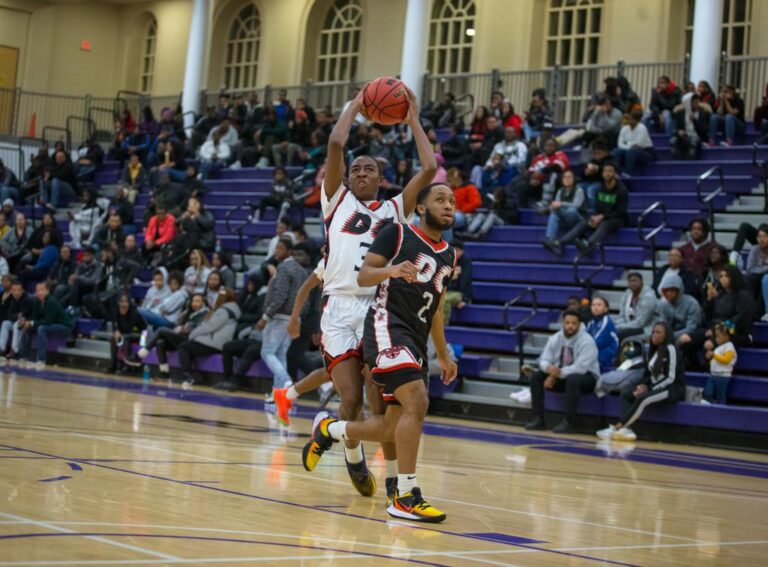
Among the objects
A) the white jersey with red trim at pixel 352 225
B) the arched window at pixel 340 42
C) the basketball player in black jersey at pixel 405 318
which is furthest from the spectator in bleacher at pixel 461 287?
the arched window at pixel 340 42

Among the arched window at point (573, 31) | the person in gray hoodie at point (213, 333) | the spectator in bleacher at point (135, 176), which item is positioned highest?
the arched window at point (573, 31)

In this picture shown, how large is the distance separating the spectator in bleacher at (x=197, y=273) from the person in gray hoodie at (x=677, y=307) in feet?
23.5

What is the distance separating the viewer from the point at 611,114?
17.9 m

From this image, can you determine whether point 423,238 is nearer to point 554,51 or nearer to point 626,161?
point 626,161

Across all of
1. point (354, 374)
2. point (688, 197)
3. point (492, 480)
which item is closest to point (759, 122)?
point (688, 197)

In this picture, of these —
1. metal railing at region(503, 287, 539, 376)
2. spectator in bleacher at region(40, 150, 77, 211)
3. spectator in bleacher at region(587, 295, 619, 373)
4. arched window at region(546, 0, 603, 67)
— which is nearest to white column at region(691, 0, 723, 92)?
arched window at region(546, 0, 603, 67)

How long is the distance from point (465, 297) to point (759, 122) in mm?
5561

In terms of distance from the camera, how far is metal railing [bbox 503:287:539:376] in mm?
14023

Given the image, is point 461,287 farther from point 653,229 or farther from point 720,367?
point 720,367

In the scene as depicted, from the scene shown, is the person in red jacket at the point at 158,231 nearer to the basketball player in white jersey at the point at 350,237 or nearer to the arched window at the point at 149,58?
the arched window at the point at 149,58

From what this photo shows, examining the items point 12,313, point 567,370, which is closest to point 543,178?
point 567,370

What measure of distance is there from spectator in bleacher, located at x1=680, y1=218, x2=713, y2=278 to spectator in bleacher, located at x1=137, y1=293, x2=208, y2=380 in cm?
664

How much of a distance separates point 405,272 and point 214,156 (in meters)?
18.6

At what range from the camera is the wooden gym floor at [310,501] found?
13.4ft
